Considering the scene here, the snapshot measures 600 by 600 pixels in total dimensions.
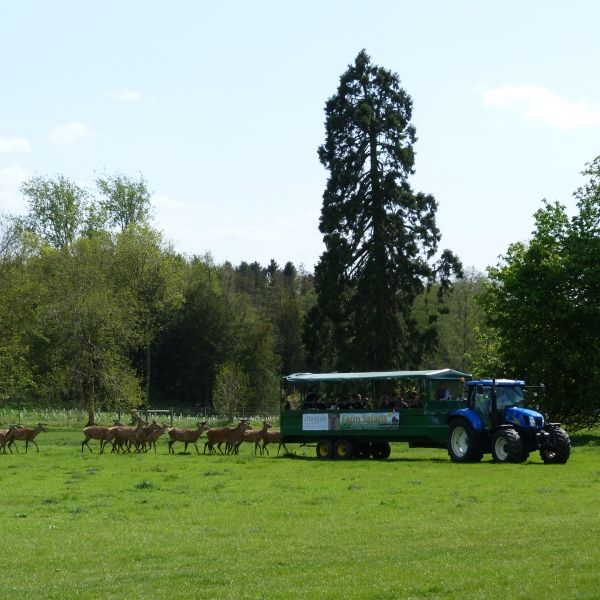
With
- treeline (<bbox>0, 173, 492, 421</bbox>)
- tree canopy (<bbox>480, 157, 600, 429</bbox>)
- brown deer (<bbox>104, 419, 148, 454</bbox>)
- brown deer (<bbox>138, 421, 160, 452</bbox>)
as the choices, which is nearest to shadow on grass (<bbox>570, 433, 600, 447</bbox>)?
tree canopy (<bbox>480, 157, 600, 429</bbox>)

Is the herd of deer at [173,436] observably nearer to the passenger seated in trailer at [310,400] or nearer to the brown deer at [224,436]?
the brown deer at [224,436]

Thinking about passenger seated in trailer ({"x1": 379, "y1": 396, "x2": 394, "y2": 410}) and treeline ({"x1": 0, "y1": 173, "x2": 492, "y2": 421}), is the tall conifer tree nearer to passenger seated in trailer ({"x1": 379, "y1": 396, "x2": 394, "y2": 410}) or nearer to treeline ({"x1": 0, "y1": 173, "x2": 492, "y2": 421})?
treeline ({"x1": 0, "y1": 173, "x2": 492, "y2": 421})

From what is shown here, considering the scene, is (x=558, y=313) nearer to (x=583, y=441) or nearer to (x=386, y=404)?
(x=583, y=441)

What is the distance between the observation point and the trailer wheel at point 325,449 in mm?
31406

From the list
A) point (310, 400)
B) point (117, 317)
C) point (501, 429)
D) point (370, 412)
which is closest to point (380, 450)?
point (370, 412)

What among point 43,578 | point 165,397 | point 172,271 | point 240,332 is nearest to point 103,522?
point 43,578

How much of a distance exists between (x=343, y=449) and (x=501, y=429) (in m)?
6.35

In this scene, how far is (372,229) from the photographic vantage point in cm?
4944

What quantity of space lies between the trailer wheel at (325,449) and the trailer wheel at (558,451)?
7726mm

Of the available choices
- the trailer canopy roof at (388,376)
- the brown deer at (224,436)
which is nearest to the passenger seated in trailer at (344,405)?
the trailer canopy roof at (388,376)

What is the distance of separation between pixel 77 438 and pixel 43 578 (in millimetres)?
35036

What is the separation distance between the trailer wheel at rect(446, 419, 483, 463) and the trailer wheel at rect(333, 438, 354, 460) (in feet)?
13.0

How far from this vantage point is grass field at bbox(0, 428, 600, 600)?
9.71m

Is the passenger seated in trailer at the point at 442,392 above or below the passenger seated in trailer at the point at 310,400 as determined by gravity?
above
